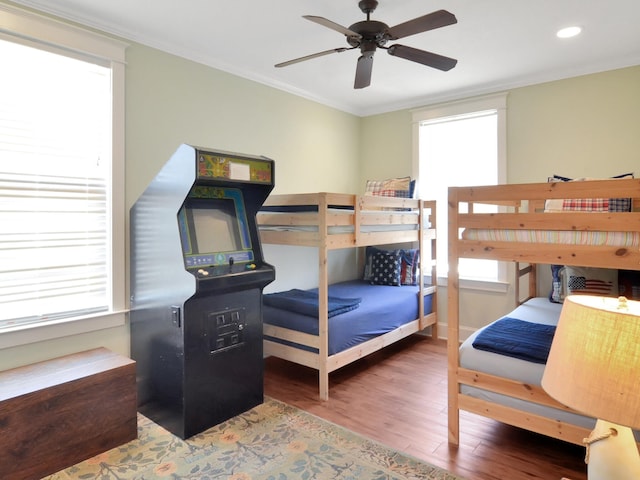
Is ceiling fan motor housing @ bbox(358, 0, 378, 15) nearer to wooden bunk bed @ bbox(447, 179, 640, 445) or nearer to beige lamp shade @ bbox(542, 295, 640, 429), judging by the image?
wooden bunk bed @ bbox(447, 179, 640, 445)

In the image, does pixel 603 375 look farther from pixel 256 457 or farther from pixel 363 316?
pixel 363 316

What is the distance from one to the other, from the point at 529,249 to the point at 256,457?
5.85ft

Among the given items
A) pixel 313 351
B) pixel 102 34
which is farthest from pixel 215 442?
pixel 102 34

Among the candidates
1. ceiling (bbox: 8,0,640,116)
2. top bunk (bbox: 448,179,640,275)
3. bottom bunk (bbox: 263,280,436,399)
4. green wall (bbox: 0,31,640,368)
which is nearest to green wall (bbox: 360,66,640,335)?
green wall (bbox: 0,31,640,368)

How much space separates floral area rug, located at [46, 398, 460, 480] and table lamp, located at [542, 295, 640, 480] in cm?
107

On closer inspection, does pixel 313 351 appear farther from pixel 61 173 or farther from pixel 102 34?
pixel 102 34

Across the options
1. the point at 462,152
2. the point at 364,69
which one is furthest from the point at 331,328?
the point at 462,152

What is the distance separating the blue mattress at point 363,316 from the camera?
2941 mm

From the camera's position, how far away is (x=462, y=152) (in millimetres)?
4172

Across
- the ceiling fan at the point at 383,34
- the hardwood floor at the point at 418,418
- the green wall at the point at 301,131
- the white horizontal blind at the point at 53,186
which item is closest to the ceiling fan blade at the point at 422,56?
the ceiling fan at the point at 383,34

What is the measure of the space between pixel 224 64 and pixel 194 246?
1763 millimetres

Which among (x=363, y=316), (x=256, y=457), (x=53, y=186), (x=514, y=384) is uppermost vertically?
(x=53, y=186)

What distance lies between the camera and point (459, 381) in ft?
7.39

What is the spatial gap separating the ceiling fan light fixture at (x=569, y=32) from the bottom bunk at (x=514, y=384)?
6.55 feet
